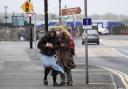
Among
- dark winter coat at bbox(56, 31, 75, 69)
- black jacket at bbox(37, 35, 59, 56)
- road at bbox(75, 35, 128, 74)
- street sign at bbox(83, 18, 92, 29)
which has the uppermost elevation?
street sign at bbox(83, 18, 92, 29)

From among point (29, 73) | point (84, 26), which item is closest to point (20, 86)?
point (84, 26)

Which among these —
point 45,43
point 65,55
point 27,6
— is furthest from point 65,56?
point 27,6

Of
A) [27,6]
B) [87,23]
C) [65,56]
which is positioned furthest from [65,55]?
[27,6]

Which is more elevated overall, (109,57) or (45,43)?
(45,43)

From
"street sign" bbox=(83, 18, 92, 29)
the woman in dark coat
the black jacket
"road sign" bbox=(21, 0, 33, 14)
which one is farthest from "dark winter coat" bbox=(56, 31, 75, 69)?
"road sign" bbox=(21, 0, 33, 14)

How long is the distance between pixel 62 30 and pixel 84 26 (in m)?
0.85

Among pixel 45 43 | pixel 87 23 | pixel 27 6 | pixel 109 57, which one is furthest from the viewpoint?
pixel 27 6

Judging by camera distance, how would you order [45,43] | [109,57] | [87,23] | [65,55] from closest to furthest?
[45,43], [65,55], [87,23], [109,57]

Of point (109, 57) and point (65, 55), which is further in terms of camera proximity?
point (109, 57)

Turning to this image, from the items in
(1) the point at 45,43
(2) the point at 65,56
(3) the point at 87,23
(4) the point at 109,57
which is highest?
(3) the point at 87,23

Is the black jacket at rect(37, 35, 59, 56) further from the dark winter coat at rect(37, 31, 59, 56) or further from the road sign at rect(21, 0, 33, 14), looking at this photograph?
the road sign at rect(21, 0, 33, 14)

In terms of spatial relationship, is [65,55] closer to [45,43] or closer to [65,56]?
[65,56]

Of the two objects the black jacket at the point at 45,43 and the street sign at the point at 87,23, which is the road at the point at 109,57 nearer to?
the street sign at the point at 87,23

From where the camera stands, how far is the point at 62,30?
15438mm
